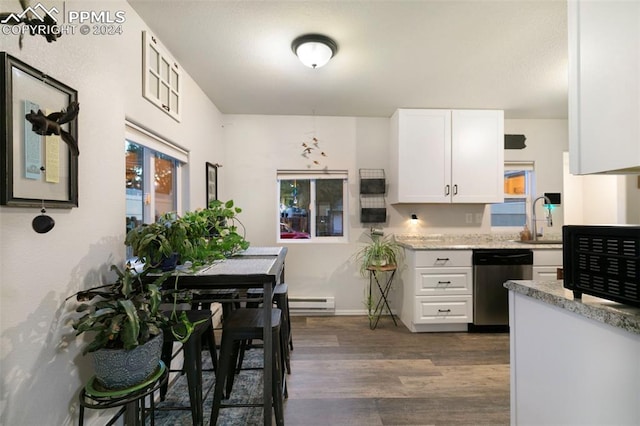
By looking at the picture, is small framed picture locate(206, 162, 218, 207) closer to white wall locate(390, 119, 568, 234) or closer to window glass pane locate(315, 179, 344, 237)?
window glass pane locate(315, 179, 344, 237)

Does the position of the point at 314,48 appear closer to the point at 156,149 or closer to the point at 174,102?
the point at 174,102

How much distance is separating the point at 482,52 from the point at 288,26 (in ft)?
4.83

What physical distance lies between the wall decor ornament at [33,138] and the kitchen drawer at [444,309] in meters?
3.01

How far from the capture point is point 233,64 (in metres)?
2.37

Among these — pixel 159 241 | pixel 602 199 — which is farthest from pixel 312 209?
pixel 602 199

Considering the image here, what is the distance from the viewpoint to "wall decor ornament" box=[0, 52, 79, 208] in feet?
3.22

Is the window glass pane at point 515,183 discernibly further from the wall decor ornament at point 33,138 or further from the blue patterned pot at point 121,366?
the wall decor ornament at point 33,138

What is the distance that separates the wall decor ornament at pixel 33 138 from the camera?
98cm

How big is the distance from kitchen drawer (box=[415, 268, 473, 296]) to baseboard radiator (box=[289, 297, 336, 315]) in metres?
1.07

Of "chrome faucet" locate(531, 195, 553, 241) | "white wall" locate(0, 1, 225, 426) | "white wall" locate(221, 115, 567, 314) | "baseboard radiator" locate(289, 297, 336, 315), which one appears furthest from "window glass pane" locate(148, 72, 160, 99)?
"chrome faucet" locate(531, 195, 553, 241)

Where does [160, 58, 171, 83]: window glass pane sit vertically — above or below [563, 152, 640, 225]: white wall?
above

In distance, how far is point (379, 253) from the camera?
3.26 metres

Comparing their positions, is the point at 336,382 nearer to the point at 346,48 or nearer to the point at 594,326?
the point at 594,326
